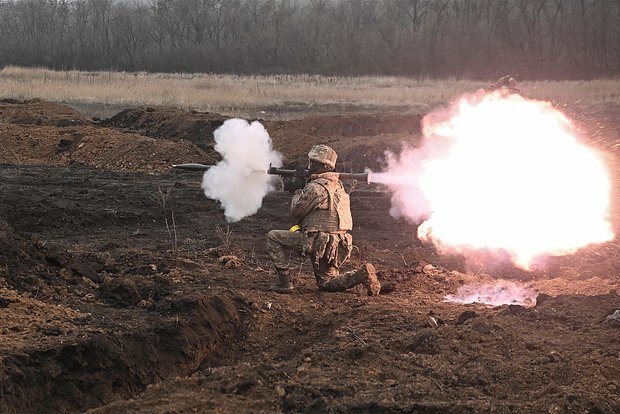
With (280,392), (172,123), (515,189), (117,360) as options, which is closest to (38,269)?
(117,360)

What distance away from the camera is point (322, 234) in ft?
31.9

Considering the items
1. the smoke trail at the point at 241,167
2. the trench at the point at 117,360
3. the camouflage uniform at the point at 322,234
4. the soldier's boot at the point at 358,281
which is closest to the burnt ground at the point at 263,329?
the trench at the point at 117,360

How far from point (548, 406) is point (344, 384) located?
1.54m

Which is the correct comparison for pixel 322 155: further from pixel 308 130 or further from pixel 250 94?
pixel 250 94

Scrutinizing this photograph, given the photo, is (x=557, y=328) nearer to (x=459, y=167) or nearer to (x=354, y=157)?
(x=459, y=167)

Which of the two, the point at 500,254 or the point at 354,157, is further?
the point at 354,157

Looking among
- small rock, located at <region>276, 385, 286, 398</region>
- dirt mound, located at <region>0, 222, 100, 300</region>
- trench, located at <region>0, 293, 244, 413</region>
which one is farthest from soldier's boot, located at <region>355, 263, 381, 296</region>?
small rock, located at <region>276, 385, 286, 398</region>

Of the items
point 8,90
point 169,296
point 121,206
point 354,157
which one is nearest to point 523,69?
point 8,90

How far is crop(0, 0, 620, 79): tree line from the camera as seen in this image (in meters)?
60.5

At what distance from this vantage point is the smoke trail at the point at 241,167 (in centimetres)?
1101

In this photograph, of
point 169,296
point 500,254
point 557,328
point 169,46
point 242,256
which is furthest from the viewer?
point 169,46

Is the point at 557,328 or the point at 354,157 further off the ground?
the point at 354,157

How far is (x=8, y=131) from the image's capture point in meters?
26.2

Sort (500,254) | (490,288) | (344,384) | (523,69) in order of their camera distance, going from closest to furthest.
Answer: (344,384) < (490,288) < (500,254) < (523,69)
